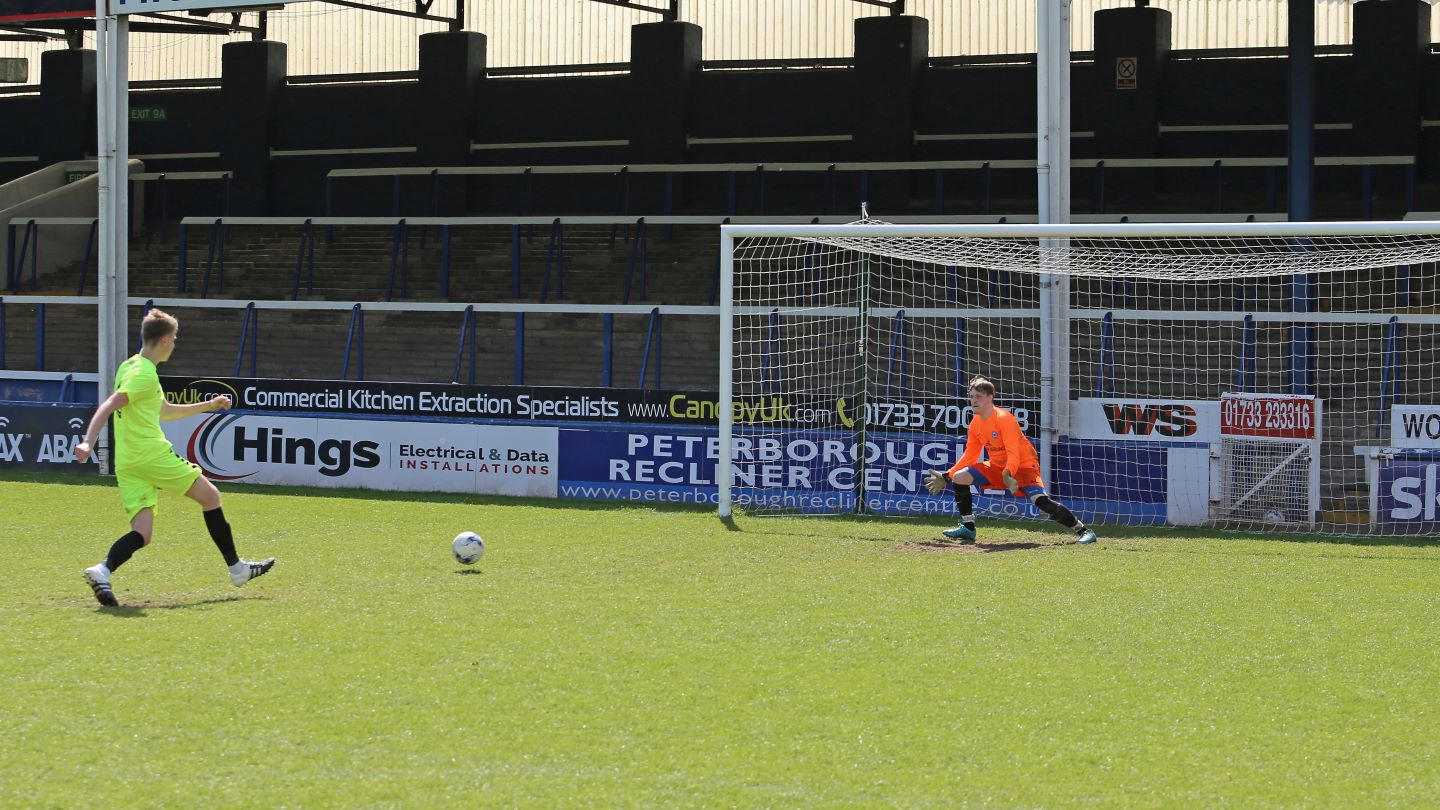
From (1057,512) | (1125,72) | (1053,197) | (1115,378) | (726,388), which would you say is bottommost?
(1057,512)

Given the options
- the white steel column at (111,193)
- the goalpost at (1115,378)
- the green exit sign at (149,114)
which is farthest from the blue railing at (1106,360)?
the green exit sign at (149,114)

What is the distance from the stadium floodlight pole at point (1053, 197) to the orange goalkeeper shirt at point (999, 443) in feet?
6.96

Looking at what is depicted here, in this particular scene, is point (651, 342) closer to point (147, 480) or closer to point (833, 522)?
point (833, 522)

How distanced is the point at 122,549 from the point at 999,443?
21.8ft

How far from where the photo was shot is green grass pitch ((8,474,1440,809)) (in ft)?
16.5

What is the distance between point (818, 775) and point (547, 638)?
2.57 metres

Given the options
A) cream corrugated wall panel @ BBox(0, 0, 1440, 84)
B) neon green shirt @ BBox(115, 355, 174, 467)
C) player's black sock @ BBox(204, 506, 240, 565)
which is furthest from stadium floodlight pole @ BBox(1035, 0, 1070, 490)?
cream corrugated wall panel @ BBox(0, 0, 1440, 84)

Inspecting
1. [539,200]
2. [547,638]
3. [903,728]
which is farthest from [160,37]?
[903,728]

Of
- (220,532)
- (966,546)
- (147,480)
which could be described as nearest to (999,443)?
(966,546)

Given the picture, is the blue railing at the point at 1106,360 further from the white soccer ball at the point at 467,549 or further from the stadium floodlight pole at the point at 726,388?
the white soccer ball at the point at 467,549

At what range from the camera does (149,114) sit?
30906mm

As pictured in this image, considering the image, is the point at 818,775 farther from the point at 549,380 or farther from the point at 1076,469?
the point at 549,380

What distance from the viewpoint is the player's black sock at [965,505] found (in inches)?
463

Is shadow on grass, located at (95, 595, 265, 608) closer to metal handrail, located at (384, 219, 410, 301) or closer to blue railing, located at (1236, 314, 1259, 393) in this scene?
blue railing, located at (1236, 314, 1259, 393)
